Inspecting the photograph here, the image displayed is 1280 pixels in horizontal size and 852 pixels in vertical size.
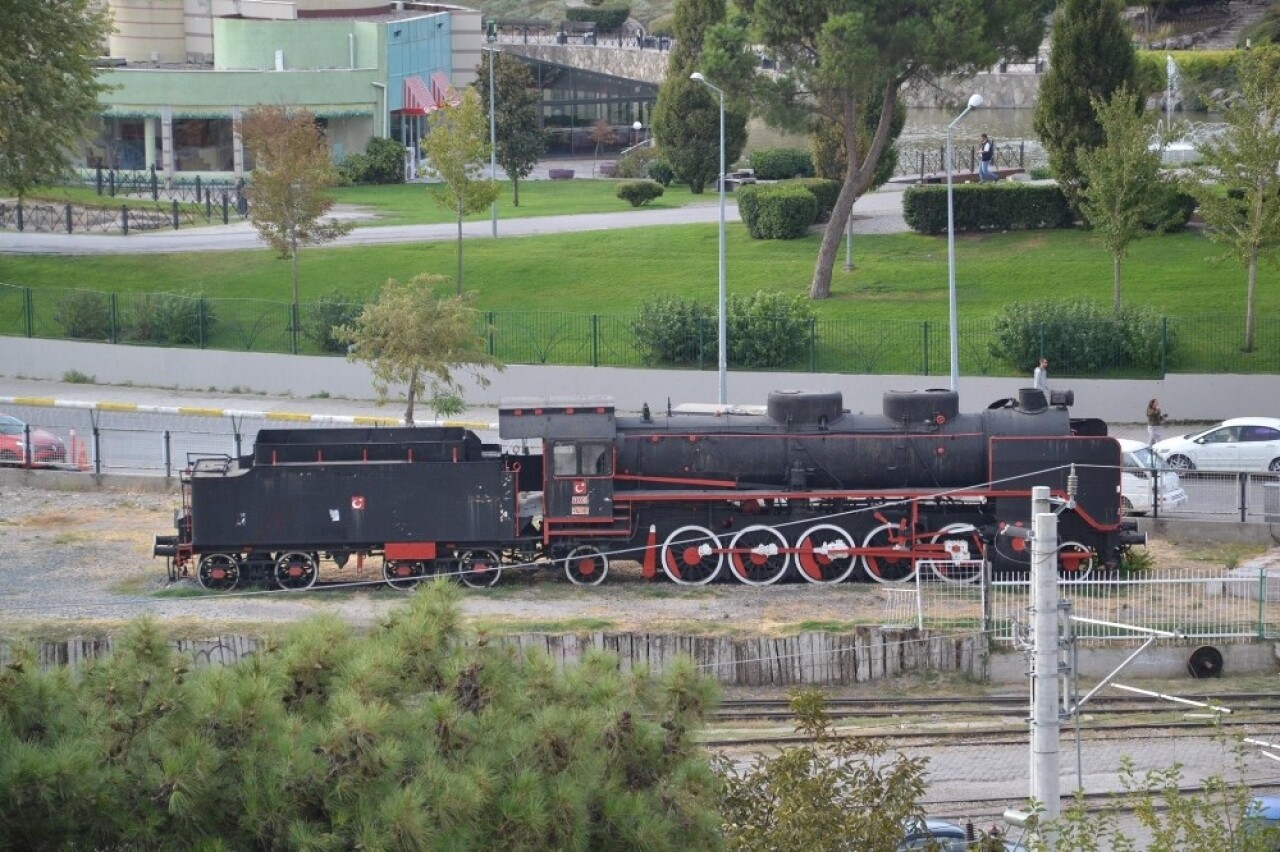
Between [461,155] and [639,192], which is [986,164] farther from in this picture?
[461,155]

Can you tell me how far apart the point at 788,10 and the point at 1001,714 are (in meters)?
24.8

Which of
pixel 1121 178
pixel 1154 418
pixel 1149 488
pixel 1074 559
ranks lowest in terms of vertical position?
pixel 1074 559

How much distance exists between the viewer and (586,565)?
1029 inches

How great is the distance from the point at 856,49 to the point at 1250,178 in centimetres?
897

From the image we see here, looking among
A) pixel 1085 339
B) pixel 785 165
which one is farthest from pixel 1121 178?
pixel 785 165

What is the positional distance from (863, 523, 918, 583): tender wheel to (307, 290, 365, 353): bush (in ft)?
62.8

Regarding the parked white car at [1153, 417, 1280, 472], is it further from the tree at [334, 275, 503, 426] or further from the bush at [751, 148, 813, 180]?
the bush at [751, 148, 813, 180]

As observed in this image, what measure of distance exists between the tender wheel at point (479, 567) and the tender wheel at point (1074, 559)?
26.3 feet

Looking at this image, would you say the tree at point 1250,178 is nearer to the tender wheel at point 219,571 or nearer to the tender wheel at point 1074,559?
the tender wheel at point 1074,559

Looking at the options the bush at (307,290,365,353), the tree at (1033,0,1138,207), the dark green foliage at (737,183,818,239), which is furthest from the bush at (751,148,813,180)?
the bush at (307,290,365,353)

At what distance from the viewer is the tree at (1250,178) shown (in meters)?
38.3

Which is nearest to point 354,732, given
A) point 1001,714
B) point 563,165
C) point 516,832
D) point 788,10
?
point 516,832

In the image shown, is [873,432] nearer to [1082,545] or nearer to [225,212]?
[1082,545]

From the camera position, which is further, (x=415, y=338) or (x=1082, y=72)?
(x=1082, y=72)
